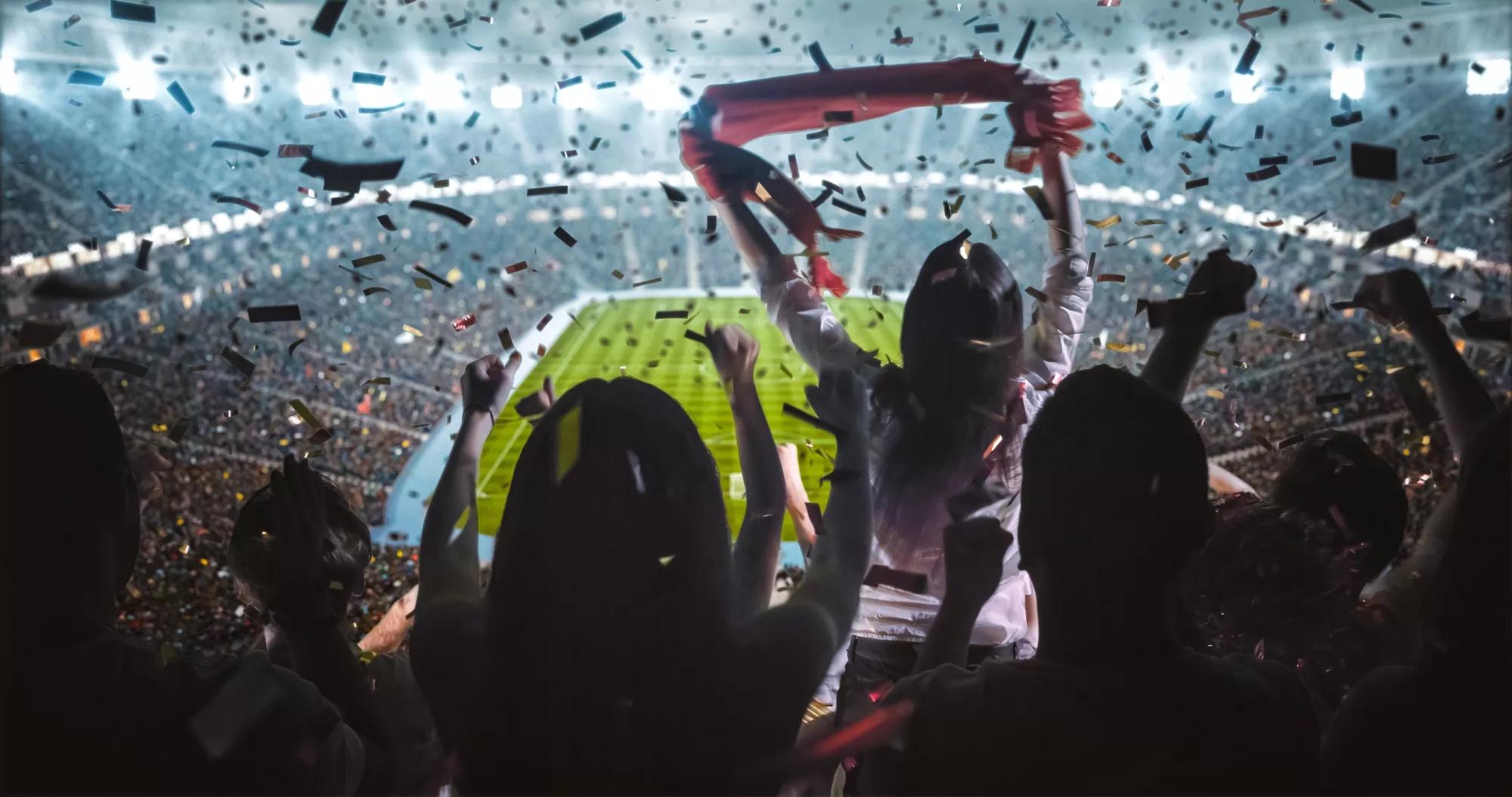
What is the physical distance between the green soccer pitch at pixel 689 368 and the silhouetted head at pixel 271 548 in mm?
7164

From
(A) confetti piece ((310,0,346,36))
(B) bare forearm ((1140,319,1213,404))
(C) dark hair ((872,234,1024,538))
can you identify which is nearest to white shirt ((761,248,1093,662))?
(C) dark hair ((872,234,1024,538))

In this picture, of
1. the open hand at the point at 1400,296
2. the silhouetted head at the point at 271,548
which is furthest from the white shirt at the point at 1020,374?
the silhouetted head at the point at 271,548

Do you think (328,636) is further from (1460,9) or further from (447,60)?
(447,60)

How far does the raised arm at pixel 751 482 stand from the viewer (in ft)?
4.40

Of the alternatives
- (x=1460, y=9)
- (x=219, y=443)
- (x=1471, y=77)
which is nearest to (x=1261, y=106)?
(x=1471, y=77)

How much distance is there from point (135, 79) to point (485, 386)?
Answer: 22.2 meters

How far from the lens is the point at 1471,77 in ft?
55.4

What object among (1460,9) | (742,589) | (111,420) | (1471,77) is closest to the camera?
(742,589)

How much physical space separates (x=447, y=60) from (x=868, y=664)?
2866 centimetres

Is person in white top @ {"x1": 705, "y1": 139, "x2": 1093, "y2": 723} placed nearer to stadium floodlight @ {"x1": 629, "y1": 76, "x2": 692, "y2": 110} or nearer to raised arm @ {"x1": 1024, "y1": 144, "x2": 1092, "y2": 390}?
raised arm @ {"x1": 1024, "y1": 144, "x2": 1092, "y2": 390}

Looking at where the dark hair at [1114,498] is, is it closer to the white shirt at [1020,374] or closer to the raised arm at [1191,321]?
the raised arm at [1191,321]

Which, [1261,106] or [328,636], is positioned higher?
[1261,106]

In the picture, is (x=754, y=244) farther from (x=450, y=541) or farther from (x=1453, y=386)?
(x=1453, y=386)

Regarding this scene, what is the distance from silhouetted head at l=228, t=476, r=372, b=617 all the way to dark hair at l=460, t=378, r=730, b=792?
0.52m
